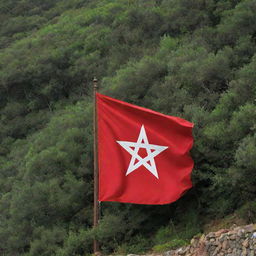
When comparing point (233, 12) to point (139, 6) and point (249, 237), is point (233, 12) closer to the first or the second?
point (139, 6)

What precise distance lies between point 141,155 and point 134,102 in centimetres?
632

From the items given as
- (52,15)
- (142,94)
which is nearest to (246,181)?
(142,94)

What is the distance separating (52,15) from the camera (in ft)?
154

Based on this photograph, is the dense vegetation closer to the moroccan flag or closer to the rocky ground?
the moroccan flag

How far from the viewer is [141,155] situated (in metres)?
11.5

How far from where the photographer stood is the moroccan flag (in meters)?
11.5

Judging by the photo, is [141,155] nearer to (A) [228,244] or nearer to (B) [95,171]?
(B) [95,171]

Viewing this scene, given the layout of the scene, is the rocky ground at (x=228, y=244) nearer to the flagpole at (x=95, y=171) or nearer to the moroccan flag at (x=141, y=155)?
the moroccan flag at (x=141, y=155)

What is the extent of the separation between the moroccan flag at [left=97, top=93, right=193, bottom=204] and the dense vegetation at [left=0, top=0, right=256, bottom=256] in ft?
3.25

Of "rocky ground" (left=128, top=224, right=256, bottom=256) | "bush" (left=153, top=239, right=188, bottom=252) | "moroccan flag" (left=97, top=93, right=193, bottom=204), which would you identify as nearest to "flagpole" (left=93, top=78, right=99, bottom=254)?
"moroccan flag" (left=97, top=93, right=193, bottom=204)

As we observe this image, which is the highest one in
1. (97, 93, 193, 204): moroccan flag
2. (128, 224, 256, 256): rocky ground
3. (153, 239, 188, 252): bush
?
(97, 93, 193, 204): moroccan flag

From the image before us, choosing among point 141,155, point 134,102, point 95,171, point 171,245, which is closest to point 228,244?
point 171,245

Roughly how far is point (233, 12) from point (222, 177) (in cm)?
1169

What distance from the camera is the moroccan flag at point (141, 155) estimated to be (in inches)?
453
